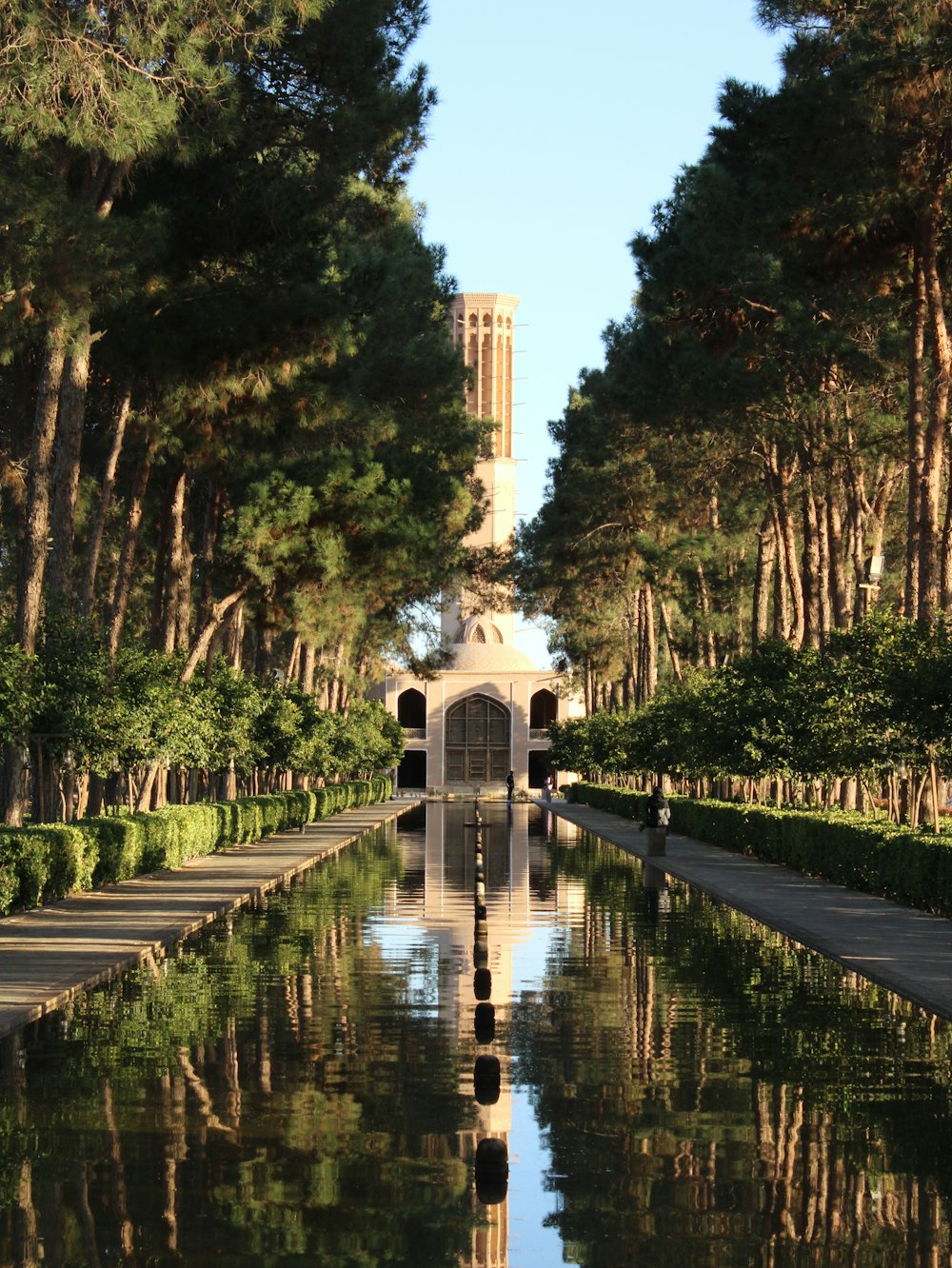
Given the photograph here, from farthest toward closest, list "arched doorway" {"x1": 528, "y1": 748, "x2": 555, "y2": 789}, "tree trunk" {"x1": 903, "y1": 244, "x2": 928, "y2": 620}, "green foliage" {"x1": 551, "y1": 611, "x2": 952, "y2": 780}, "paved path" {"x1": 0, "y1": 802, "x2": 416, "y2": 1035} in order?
"arched doorway" {"x1": 528, "y1": 748, "x2": 555, "y2": 789} → "tree trunk" {"x1": 903, "y1": 244, "x2": 928, "y2": 620} → "green foliage" {"x1": 551, "y1": 611, "x2": 952, "y2": 780} → "paved path" {"x1": 0, "y1": 802, "x2": 416, "y2": 1035}

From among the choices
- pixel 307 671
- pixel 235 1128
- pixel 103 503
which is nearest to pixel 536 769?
pixel 307 671

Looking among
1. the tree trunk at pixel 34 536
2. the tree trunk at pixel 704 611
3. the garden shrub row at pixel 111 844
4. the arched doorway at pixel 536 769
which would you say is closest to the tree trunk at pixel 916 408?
the tree trunk at pixel 34 536

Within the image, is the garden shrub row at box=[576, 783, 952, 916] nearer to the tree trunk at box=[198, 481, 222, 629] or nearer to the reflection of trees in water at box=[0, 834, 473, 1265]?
the reflection of trees in water at box=[0, 834, 473, 1265]

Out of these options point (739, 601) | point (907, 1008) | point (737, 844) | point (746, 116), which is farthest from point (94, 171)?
point (739, 601)

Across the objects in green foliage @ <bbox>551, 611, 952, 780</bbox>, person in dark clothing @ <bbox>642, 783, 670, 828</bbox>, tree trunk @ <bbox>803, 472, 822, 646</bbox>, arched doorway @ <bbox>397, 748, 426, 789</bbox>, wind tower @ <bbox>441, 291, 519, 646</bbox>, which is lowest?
arched doorway @ <bbox>397, 748, 426, 789</bbox>

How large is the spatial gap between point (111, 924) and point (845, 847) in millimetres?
10637

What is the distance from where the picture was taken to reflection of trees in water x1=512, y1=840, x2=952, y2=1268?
22.9ft

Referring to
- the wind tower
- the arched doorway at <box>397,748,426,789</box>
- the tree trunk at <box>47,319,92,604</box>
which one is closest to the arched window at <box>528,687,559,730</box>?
the wind tower

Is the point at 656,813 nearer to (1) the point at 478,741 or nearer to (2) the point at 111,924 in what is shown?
(2) the point at 111,924

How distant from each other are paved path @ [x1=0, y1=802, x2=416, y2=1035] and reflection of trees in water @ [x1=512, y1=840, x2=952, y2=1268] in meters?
3.56

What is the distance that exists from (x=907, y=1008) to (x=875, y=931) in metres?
5.53

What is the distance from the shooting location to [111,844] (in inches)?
949

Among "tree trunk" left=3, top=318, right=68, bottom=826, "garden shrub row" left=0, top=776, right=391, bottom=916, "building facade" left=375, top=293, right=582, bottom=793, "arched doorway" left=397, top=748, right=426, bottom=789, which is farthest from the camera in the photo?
"arched doorway" left=397, top=748, right=426, bottom=789

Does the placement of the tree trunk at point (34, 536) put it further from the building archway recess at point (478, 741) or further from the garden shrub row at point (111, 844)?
the building archway recess at point (478, 741)
